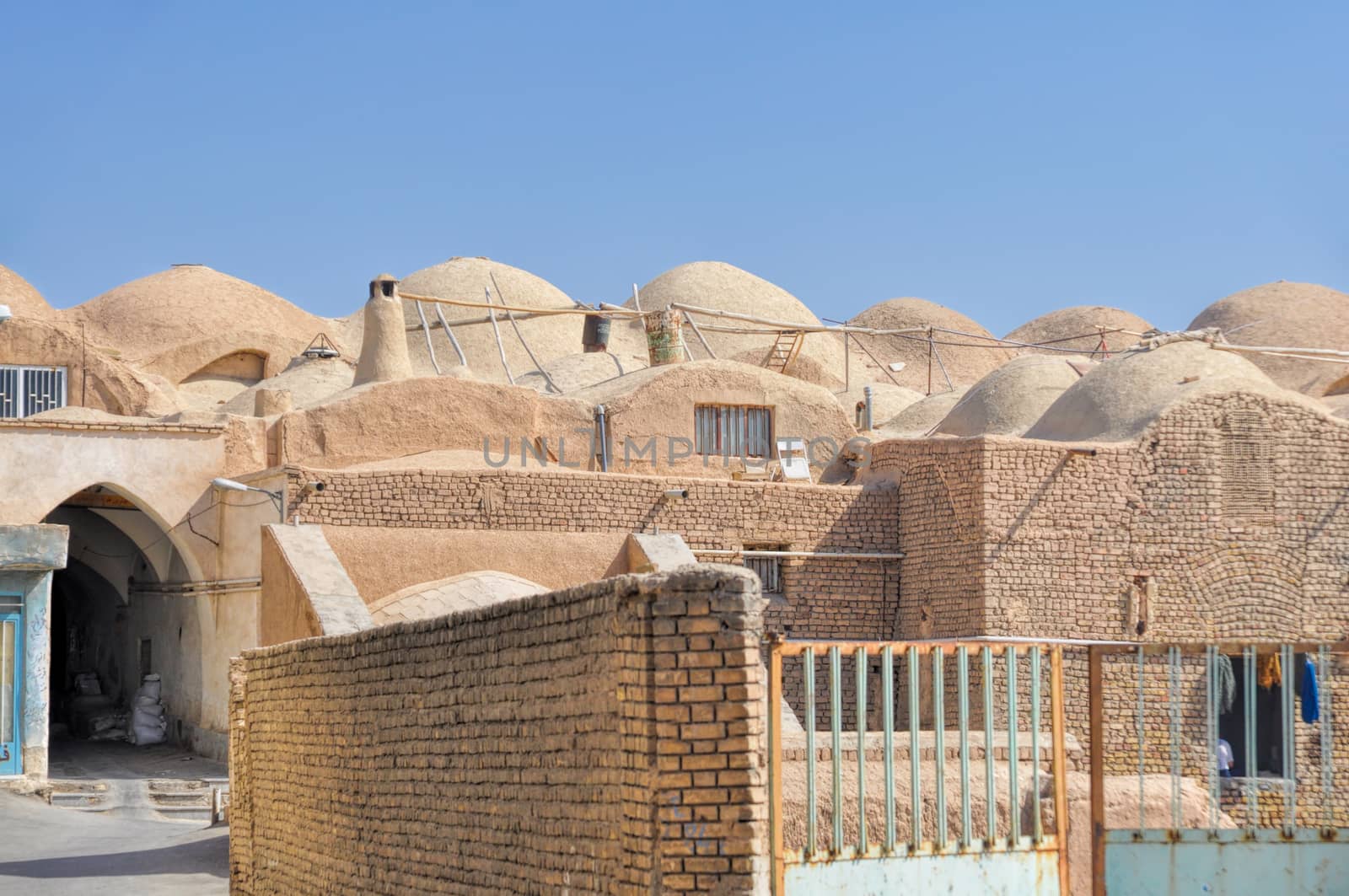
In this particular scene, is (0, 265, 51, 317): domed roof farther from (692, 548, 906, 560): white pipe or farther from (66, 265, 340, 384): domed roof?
(692, 548, 906, 560): white pipe

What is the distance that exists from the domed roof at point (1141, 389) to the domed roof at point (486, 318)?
15.3m

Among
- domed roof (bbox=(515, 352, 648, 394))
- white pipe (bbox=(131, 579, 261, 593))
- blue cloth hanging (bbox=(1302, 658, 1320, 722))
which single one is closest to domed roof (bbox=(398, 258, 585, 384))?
domed roof (bbox=(515, 352, 648, 394))

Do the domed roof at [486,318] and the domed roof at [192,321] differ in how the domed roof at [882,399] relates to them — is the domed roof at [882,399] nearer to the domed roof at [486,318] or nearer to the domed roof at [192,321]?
the domed roof at [486,318]

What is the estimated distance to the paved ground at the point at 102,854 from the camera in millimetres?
11898

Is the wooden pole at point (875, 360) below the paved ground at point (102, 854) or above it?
above

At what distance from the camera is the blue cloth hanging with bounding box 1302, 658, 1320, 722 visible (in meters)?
10.9

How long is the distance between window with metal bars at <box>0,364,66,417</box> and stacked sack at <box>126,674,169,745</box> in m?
8.88

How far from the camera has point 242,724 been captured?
12.1 m

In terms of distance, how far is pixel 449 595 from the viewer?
16.7 m

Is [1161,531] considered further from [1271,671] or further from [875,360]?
[875,360]

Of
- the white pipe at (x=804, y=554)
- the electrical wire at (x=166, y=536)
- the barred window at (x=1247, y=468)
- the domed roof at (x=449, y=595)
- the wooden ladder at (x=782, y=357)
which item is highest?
the wooden ladder at (x=782, y=357)

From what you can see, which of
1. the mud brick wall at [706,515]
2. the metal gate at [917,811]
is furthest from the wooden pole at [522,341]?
the metal gate at [917,811]

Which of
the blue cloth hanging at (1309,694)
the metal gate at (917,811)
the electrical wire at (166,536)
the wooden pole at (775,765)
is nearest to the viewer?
the wooden pole at (775,765)

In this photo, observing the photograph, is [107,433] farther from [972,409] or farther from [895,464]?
[972,409]
